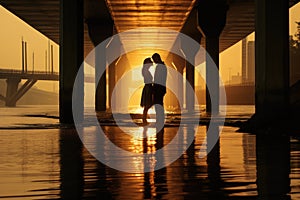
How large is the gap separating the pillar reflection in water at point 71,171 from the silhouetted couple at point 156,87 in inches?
183

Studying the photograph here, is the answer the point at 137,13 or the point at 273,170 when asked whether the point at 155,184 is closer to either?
the point at 273,170

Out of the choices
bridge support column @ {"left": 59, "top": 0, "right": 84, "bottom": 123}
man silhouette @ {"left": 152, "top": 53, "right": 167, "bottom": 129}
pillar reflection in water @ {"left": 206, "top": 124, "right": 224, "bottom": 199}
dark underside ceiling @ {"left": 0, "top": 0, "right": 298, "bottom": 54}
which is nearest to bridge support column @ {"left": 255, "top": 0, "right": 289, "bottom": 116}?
man silhouette @ {"left": 152, "top": 53, "right": 167, "bottom": 129}

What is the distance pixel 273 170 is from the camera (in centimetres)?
713

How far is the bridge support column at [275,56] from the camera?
15.8m

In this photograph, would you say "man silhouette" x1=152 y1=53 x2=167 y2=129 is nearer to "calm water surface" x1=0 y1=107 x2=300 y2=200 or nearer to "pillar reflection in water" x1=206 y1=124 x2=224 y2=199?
"pillar reflection in water" x1=206 y1=124 x2=224 y2=199

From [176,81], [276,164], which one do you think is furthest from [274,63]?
[176,81]

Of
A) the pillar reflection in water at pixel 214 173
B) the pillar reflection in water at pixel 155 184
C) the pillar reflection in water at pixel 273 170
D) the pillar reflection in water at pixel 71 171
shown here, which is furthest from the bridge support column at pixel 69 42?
the pillar reflection in water at pixel 155 184

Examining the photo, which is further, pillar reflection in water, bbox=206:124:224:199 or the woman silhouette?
the woman silhouette

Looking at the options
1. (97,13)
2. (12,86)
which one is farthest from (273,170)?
(12,86)

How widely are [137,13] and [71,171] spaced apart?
3173 centimetres

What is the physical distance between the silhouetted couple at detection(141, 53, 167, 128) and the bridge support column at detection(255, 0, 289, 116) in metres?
2.71

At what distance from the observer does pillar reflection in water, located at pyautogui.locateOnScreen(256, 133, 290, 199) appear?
530cm

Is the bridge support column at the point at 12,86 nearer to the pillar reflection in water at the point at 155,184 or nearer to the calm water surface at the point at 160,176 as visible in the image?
the calm water surface at the point at 160,176

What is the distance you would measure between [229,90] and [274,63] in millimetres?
96820
